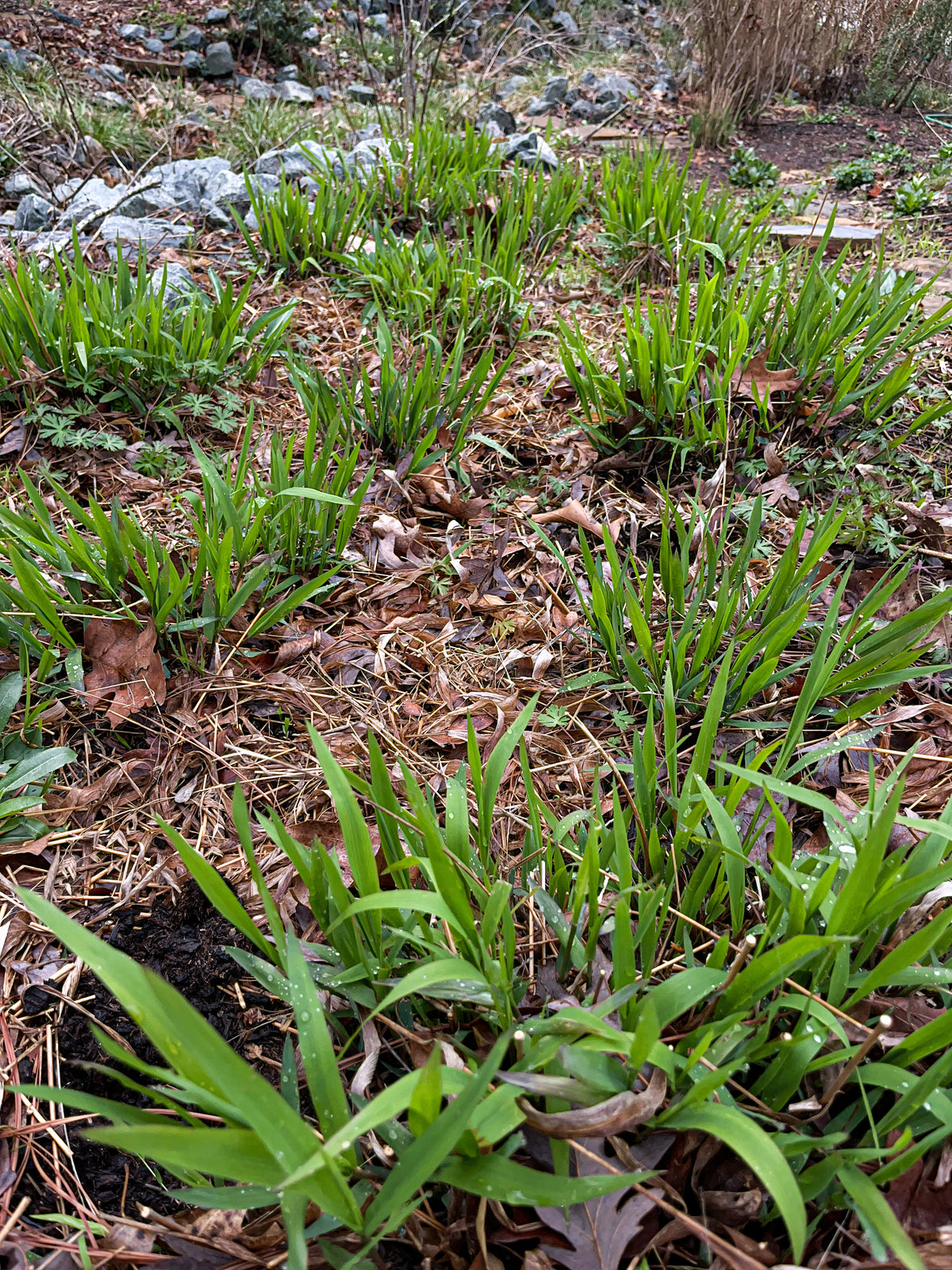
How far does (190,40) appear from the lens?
6.98 m

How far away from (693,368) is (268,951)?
1563mm

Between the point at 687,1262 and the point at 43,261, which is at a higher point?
the point at 43,261

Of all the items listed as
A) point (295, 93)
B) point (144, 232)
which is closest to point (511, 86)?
point (295, 93)

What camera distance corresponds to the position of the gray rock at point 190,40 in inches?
274

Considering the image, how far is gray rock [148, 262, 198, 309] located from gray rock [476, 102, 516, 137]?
129 inches

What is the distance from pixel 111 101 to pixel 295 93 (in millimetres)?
1778

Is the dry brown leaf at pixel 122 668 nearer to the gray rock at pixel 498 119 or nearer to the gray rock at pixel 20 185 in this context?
the gray rock at pixel 20 185

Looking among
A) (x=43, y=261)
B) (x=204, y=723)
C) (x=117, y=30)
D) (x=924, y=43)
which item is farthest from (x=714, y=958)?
(x=117, y=30)

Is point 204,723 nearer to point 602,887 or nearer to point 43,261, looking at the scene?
point 602,887

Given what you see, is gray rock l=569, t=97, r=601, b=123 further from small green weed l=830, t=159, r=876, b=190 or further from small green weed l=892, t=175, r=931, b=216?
small green weed l=892, t=175, r=931, b=216

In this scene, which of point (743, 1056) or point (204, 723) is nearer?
point (743, 1056)

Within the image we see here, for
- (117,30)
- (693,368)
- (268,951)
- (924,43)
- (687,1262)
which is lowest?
(687,1262)

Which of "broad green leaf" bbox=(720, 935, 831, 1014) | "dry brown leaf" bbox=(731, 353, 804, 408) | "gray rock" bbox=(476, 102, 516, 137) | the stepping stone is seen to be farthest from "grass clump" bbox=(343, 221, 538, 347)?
"gray rock" bbox=(476, 102, 516, 137)

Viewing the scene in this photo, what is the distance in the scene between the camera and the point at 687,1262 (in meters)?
0.77
